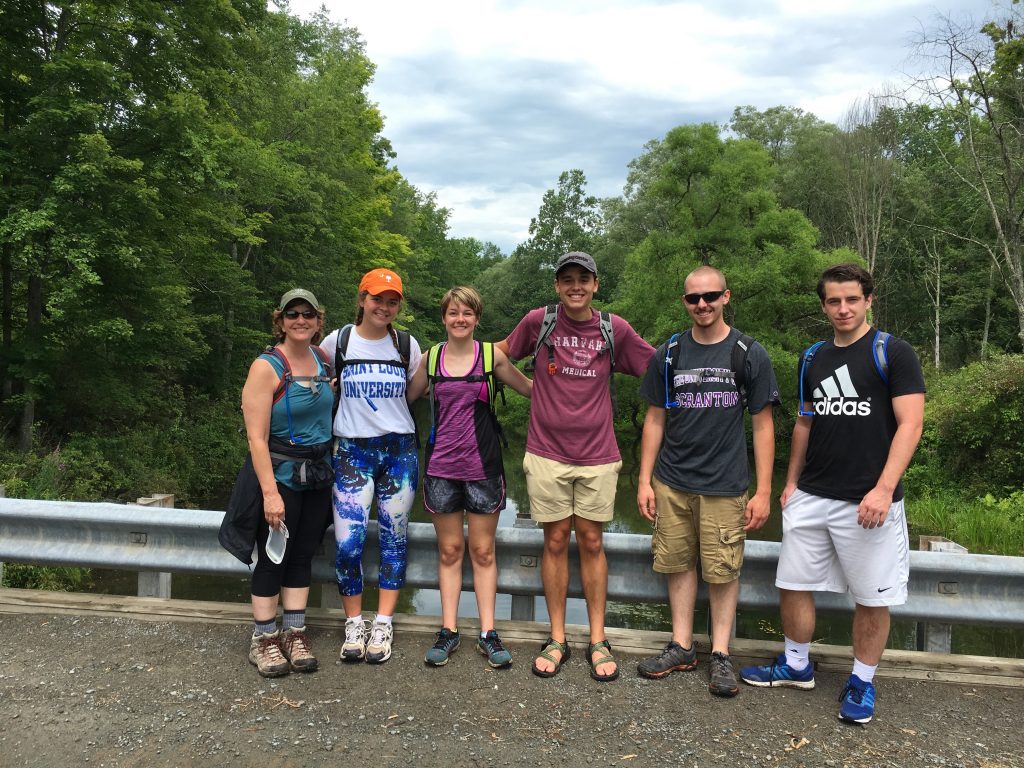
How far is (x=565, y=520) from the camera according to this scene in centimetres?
339

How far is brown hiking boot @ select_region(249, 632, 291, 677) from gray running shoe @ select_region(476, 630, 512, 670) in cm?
88

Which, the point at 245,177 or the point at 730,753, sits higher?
the point at 245,177

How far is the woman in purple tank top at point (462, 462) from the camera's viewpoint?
3.45 meters

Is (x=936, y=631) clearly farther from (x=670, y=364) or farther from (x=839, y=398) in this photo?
(x=670, y=364)

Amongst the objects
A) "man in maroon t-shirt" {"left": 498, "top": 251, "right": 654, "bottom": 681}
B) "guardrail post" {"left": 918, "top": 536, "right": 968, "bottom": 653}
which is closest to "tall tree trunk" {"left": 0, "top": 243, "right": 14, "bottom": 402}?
"man in maroon t-shirt" {"left": 498, "top": 251, "right": 654, "bottom": 681}

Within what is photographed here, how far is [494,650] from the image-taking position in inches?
130

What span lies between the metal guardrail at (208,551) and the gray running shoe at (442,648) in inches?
12.0

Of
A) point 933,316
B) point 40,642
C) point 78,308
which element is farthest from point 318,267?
point 933,316

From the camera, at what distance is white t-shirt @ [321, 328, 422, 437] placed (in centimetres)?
346

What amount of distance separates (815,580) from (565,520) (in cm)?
114

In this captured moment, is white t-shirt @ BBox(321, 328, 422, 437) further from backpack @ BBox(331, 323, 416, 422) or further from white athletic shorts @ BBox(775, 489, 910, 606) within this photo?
white athletic shorts @ BBox(775, 489, 910, 606)

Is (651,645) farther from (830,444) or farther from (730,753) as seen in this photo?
(830,444)

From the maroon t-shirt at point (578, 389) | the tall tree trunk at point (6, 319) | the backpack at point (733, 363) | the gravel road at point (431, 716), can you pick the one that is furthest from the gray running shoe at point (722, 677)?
the tall tree trunk at point (6, 319)

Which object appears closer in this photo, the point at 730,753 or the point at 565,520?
the point at 730,753
